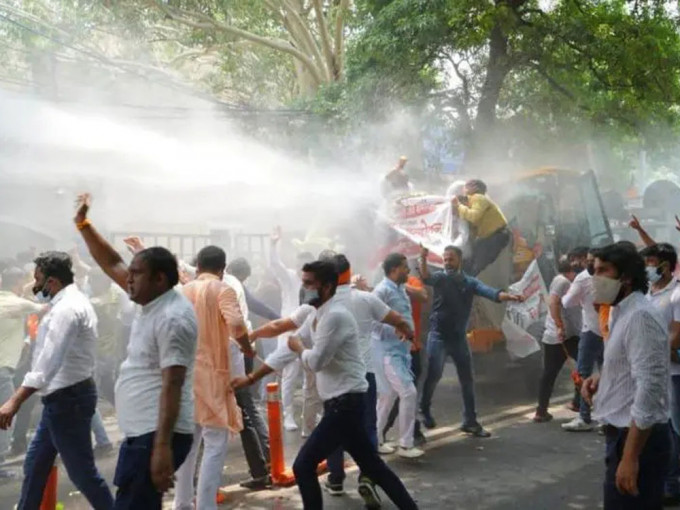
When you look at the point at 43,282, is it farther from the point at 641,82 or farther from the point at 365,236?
the point at 641,82

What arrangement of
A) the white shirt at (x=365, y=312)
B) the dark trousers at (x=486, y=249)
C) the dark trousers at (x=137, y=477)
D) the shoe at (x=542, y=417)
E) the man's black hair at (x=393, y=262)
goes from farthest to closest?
the dark trousers at (x=486, y=249)
the shoe at (x=542, y=417)
the man's black hair at (x=393, y=262)
the white shirt at (x=365, y=312)
the dark trousers at (x=137, y=477)

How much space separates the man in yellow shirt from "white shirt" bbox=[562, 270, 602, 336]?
6.93ft

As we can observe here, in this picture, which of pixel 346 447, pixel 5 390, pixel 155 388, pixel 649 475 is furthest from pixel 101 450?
pixel 649 475

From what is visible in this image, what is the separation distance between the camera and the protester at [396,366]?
6.45m

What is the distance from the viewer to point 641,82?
13250 mm

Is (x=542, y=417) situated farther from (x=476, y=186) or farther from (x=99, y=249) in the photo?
(x=99, y=249)

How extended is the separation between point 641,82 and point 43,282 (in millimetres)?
11483

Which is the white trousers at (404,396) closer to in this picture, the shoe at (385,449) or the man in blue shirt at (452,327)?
the shoe at (385,449)

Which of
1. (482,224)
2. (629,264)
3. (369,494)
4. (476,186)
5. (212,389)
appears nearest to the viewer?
(629,264)

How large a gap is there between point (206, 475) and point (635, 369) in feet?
8.60

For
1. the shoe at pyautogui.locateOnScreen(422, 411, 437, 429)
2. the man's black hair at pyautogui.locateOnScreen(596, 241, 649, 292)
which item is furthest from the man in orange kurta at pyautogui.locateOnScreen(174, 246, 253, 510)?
the shoe at pyautogui.locateOnScreen(422, 411, 437, 429)

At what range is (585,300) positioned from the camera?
7.07 metres

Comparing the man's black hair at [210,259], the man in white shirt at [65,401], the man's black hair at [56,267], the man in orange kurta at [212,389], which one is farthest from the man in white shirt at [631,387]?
the man's black hair at [56,267]

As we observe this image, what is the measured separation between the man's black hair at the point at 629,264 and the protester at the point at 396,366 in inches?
124
